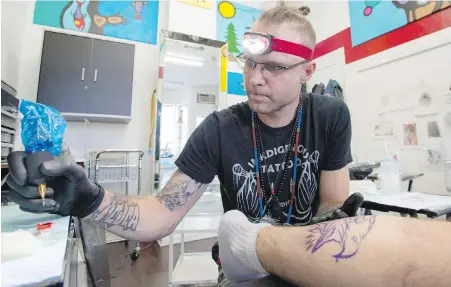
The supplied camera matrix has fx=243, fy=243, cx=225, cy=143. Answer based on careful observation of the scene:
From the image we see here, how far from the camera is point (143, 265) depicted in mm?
1878

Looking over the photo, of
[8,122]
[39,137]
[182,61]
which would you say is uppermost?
[182,61]

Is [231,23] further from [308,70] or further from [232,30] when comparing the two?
[308,70]

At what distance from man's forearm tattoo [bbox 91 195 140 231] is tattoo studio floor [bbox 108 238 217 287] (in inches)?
44.1

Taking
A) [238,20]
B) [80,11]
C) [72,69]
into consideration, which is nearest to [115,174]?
[72,69]

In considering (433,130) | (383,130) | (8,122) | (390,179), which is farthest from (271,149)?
(383,130)

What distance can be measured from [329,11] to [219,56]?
1.42 m

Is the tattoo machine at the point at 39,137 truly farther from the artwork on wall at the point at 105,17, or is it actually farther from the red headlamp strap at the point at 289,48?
the artwork on wall at the point at 105,17

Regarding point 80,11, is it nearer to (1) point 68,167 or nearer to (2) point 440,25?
(1) point 68,167

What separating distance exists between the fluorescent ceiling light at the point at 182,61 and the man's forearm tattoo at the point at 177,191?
219 centimetres

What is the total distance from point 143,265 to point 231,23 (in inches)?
115

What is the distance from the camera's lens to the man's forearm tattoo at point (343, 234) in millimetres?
381

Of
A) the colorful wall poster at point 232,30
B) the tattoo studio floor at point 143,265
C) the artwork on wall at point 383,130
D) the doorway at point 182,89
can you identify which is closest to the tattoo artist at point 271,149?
the tattoo studio floor at point 143,265

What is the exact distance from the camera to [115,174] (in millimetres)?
2623

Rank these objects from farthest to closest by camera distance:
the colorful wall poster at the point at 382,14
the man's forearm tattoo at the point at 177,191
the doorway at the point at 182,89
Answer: the doorway at the point at 182,89
the colorful wall poster at the point at 382,14
the man's forearm tattoo at the point at 177,191
